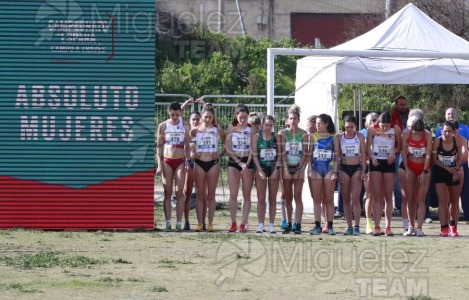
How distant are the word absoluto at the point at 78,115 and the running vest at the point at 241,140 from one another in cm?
156

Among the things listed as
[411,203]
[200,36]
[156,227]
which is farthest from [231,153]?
[200,36]

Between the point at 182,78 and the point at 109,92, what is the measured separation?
1840 centimetres

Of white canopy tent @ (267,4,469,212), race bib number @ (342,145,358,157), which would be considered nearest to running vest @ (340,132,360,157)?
race bib number @ (342,145,358,157)

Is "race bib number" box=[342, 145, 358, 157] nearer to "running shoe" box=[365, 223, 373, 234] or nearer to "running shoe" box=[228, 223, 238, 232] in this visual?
"running shoe" box=[365, 223, 373, 234]

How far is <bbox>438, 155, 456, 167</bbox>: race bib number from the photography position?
1753cm

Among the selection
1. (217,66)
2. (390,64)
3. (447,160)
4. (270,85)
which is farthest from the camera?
(217,66)

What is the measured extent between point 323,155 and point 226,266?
4.42m

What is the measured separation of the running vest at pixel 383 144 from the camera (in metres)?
17.4

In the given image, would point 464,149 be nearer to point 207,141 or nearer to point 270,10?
point 207,141

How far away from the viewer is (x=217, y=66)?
36.9m

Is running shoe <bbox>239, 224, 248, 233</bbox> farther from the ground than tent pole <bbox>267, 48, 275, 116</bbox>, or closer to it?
closer to it

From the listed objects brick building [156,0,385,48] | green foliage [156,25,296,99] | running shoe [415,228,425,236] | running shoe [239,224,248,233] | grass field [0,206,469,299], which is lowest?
grass field [0,206,469,299]

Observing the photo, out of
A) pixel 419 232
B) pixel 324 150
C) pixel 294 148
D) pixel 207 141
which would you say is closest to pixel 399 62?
pixel 324 150

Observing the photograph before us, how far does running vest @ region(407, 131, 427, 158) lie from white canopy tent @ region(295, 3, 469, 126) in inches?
92.3
